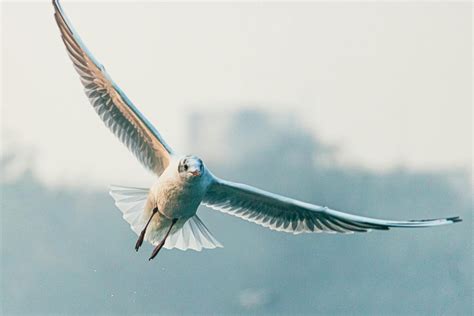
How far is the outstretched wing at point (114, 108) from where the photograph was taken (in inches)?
133

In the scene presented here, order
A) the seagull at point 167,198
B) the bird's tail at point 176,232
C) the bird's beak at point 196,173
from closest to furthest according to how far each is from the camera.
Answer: the bird's beak at point 196,173 < the seagull at point 167,198 < the bird's tail at point 176,232

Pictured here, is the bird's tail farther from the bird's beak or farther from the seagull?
the bird's beak

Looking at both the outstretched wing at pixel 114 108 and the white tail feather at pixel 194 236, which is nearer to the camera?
the outstretched wing at pixel 114 108

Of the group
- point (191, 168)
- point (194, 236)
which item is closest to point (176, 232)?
point (194, 236)

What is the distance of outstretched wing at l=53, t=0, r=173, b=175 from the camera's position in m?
3.37

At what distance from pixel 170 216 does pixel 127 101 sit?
45 centimetres

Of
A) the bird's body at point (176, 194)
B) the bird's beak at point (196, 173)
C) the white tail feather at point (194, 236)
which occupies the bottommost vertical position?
the white tail feather at point (194, 236)

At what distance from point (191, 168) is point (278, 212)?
0.53 meters

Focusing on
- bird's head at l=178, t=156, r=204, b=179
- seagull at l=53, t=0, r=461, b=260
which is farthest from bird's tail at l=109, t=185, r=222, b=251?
bird's head at l=178, t=156, r=204, b=179

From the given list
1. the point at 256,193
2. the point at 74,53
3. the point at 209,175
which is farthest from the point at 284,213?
the point at 74,53

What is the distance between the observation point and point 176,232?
3521mm

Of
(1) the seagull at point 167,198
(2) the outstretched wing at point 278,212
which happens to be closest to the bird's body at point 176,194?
(1) the seagull at point 167,198

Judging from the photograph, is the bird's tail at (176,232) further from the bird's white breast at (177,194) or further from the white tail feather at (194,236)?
the bird's white breast at (177,194)

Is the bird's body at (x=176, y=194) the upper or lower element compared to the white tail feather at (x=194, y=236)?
upper
